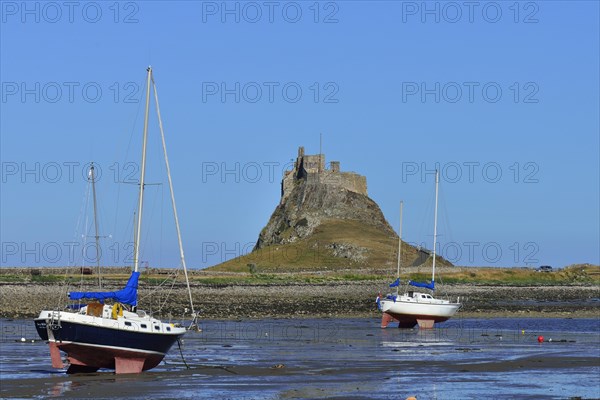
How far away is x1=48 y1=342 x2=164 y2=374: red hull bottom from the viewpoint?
33156mm

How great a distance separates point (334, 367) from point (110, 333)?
7.83 meters

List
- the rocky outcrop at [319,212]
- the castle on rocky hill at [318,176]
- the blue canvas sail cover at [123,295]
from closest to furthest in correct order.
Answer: the blue canvas sail cover at [123,295]
the rocky outcrop at [319,212]
the castle on rocky hill at [318,176]

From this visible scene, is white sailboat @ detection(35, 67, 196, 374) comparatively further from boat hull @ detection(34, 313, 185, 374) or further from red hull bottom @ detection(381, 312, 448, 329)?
red hull bottom @ detection(381, 312, 448, 329)

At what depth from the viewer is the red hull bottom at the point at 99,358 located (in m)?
33.2

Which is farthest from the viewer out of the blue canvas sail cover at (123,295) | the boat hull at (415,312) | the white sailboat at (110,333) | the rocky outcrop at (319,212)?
the rocky outcrop at (319,212)

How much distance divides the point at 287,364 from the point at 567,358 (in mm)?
11068

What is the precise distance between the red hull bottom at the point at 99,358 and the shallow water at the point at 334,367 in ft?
1.32

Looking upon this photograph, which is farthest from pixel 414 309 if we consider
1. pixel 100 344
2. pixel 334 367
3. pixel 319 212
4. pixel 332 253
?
pixel 319 212

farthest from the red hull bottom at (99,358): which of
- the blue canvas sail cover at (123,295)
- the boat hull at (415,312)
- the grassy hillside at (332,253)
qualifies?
the grassy hillside at (332,253)

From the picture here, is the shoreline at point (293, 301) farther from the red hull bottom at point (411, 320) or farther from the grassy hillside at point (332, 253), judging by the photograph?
the grassy hillside at point (332, 253)

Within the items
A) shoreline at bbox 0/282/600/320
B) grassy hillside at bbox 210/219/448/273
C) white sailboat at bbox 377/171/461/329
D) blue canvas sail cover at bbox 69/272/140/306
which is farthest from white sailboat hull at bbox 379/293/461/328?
grassy hillside at bbox 210/219/448/273

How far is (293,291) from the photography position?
9150cm

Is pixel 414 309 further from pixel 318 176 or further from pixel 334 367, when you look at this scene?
pixel 318 176

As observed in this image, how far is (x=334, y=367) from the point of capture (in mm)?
36750
